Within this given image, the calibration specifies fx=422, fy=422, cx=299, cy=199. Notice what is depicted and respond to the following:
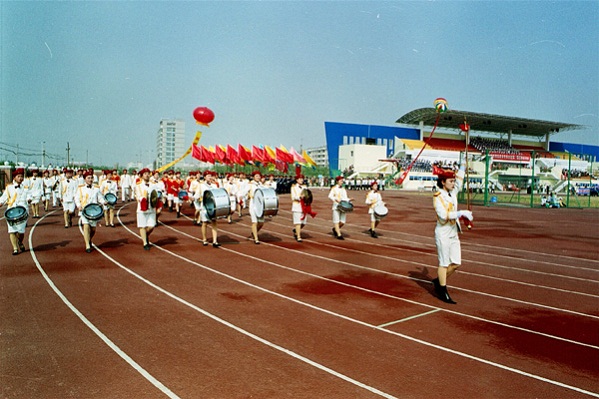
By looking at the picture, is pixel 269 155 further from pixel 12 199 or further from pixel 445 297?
pixel 445 297

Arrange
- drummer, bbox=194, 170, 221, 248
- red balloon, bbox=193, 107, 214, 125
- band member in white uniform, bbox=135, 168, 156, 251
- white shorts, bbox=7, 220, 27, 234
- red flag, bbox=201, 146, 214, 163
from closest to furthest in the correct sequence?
white shorts, bbox=7, 220, 27, 234, band member in white uniform, bbox=135, 168, 156, 251, drummer, bbox=194, 170, 221, 248, red balloon, bbox=193, 107, 214, 125, red flag, bbox=201, 146, 214, 163

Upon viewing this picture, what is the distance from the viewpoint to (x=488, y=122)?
66.9m

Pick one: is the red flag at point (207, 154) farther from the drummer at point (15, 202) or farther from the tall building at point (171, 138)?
the tall building at point (171, 138)

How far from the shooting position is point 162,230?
1434 cm

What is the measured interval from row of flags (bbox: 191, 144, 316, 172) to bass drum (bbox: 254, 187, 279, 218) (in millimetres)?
27454

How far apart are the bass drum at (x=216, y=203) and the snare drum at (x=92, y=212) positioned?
2592mm

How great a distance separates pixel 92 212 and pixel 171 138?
153067 millimetres

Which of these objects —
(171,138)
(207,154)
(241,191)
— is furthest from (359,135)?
→ (171,138)

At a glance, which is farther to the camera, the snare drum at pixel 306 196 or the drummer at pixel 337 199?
the drummer at pixel 337 199

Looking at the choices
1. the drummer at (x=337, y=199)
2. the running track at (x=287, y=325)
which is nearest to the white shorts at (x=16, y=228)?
the running track at (x=287, y=325)

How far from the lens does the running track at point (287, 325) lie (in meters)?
4.09

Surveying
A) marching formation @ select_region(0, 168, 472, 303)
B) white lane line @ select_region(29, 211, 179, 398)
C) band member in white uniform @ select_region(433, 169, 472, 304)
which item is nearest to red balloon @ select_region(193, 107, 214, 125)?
marching formation @ select_region(0, 168, 472, 303)

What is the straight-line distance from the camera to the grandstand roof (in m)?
62.7

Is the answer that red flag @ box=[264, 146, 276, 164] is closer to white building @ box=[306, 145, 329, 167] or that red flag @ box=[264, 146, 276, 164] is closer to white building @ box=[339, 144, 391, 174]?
white building @ box=[339, 144, 391, 174]
